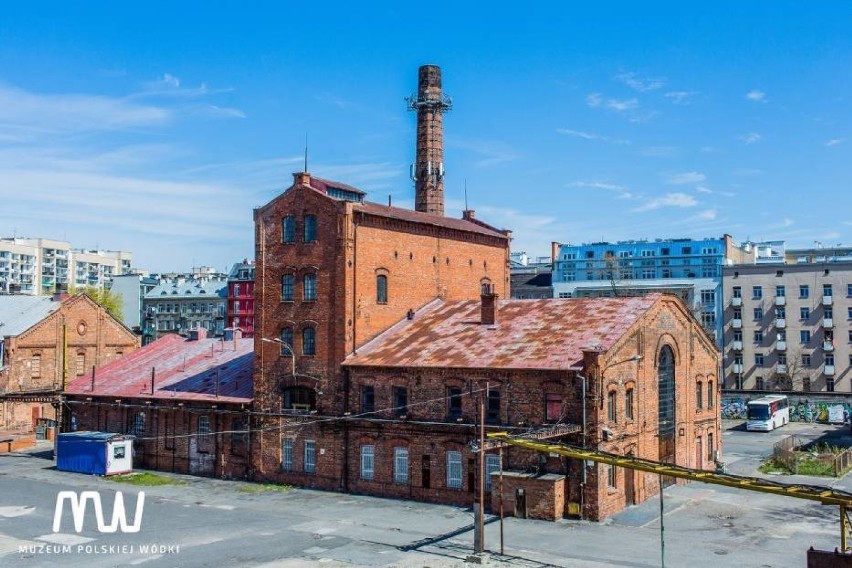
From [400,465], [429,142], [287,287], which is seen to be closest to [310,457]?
[400,465]

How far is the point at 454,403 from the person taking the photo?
123 feet

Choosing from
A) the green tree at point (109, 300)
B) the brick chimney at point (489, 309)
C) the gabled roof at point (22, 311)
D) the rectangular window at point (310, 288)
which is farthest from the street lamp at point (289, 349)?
the green tree at point (109, 300)

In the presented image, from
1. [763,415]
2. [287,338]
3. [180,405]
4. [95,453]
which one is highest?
[287,338]

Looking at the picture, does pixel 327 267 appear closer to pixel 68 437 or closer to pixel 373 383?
pixel 373 383

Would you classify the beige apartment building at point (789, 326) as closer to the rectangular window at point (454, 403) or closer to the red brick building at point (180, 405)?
the red brick building at point (180, 405)

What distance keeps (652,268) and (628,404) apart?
6520 cm

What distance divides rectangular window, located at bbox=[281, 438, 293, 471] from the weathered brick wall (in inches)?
91.4

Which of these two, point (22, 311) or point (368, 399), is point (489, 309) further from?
point (22, 311)

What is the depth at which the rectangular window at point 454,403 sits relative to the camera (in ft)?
122

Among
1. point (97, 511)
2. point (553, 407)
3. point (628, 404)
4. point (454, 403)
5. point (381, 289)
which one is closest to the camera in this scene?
point (553, 407)

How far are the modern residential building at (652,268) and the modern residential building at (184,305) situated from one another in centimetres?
4638

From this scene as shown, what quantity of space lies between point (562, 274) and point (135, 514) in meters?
73.6

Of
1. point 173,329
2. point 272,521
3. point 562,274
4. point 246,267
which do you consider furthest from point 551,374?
point 173,329

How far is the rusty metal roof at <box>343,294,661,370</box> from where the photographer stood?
36250mm
